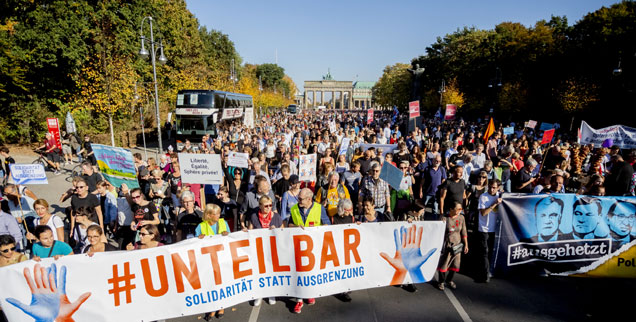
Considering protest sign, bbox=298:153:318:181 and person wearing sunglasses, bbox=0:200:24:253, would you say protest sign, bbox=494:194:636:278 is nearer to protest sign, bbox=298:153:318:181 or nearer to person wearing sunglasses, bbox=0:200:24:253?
protest sign, bbox=298:153:318:181

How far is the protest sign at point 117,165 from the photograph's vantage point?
6.56 metres

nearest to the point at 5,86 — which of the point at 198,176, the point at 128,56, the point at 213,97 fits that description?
the point at 128,56

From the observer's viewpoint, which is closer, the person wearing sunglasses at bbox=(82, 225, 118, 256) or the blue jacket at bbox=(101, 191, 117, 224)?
the person wearing sunglasses at bbox=(82, 225, 118, 256)

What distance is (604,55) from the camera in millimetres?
24203

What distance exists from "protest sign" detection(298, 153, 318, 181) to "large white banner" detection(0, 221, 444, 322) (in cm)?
315

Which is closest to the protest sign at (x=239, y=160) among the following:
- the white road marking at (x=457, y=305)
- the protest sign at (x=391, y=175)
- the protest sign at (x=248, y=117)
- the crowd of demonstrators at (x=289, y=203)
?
the crowd of demonstrators at (x=289, y=203)

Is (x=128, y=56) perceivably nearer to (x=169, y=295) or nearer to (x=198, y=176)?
(x=198, y=176)

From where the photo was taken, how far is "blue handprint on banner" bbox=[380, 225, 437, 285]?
4.65m

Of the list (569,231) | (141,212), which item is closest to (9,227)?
(141,212)

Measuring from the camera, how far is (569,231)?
5.20 m

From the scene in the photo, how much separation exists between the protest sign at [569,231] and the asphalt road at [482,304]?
317mm

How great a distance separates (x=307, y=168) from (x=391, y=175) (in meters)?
2.36

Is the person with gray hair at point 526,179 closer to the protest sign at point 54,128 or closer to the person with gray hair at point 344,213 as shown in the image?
the person with gray hair at point 344,213

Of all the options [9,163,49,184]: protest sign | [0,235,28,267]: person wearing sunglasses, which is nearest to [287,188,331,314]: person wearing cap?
[0,235,28,267]: person wearing sunglasses
